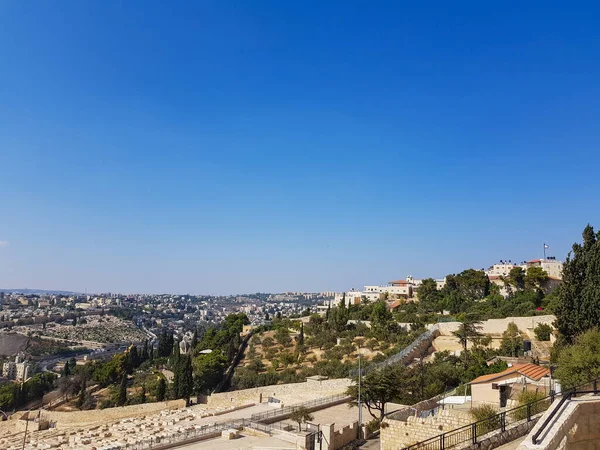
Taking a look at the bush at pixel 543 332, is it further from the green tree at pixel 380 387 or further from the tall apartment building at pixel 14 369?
the tall apartment building at pixel 14 369

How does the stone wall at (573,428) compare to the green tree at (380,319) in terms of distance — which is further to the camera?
the green tree at (380,319)

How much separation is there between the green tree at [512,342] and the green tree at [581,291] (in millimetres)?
6561

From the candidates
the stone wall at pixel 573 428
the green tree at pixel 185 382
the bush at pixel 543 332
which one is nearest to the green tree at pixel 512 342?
the bush at pixel 543 332

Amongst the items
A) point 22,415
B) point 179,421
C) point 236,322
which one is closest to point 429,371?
point 179,421

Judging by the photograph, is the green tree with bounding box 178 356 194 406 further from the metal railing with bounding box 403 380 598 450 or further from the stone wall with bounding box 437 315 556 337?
the metal railing with bounding box 403 380 598 450

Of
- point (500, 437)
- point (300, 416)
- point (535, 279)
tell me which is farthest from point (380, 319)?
point (500, 437)

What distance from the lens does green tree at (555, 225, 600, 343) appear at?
21969 millimetres

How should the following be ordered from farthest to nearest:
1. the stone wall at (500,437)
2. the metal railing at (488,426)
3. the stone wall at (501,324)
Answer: the stone wall at (501,324) < the metal railing at (488,426) < the stone wall at (500,437)

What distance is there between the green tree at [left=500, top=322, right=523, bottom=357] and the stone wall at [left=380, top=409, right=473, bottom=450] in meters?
20.4

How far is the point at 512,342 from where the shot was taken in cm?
3108

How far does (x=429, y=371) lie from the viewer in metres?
25.6

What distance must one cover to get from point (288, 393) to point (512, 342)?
1636 cm

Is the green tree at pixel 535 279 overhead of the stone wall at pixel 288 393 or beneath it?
overhead

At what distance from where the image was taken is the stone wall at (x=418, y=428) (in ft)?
37.1
